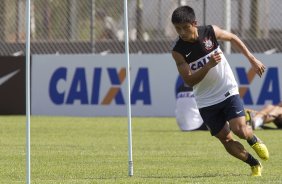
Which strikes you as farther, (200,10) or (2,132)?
(200,10)

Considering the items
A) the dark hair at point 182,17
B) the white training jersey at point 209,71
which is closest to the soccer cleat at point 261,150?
the white training jersey at point 209,71

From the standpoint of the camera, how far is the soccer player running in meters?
11.6

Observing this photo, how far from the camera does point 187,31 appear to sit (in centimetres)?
1151

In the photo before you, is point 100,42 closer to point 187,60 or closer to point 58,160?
point 58,160

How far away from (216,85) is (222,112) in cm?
33

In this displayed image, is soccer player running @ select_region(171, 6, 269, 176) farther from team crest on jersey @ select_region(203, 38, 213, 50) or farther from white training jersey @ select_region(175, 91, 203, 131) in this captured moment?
white training jersey @ select_region(175, 91, 203, 131)

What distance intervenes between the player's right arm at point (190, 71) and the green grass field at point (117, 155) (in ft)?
3.40

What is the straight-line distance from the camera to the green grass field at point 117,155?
1139cm

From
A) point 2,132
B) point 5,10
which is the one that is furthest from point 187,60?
point 5,10

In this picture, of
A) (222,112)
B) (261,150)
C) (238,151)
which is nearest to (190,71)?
(222,112)

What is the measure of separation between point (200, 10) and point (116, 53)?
82.1 inches

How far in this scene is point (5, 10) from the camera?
79.6 feet

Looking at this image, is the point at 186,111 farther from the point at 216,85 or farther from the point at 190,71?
the point at 190,71

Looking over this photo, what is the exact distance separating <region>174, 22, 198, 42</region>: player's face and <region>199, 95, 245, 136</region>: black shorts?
0.80 meters
